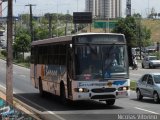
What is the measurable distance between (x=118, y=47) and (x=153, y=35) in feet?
448

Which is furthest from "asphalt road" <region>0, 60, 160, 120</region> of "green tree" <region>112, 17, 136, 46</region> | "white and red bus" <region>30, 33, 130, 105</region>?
"green tree" <region>112, 17, 136, 46</region>

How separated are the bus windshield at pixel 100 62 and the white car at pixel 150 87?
291cm

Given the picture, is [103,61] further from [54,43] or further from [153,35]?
[153,35]

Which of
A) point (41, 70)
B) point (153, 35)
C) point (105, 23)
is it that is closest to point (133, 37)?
point (105, 23)

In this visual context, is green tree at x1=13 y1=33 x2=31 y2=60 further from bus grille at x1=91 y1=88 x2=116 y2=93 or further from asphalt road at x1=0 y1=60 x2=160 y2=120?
bus grille at x1=91 y1=88 x2=116 y2=93

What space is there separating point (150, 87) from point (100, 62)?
4040 mm

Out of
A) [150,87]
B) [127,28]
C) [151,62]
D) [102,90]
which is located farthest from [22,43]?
[102,90]

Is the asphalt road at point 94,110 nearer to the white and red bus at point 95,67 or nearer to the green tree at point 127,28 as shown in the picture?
the white and red bus at point 95,67

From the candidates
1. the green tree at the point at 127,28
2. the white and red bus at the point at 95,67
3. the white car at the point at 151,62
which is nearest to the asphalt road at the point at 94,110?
the white and red bus at the point at 95,67

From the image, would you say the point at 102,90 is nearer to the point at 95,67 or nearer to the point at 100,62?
the point at 95,67

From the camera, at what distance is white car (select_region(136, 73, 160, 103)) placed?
21.9 m

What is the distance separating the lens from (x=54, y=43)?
22312 mm

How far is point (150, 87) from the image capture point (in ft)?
73.6

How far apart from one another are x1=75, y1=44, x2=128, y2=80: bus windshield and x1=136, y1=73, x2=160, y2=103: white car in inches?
114
